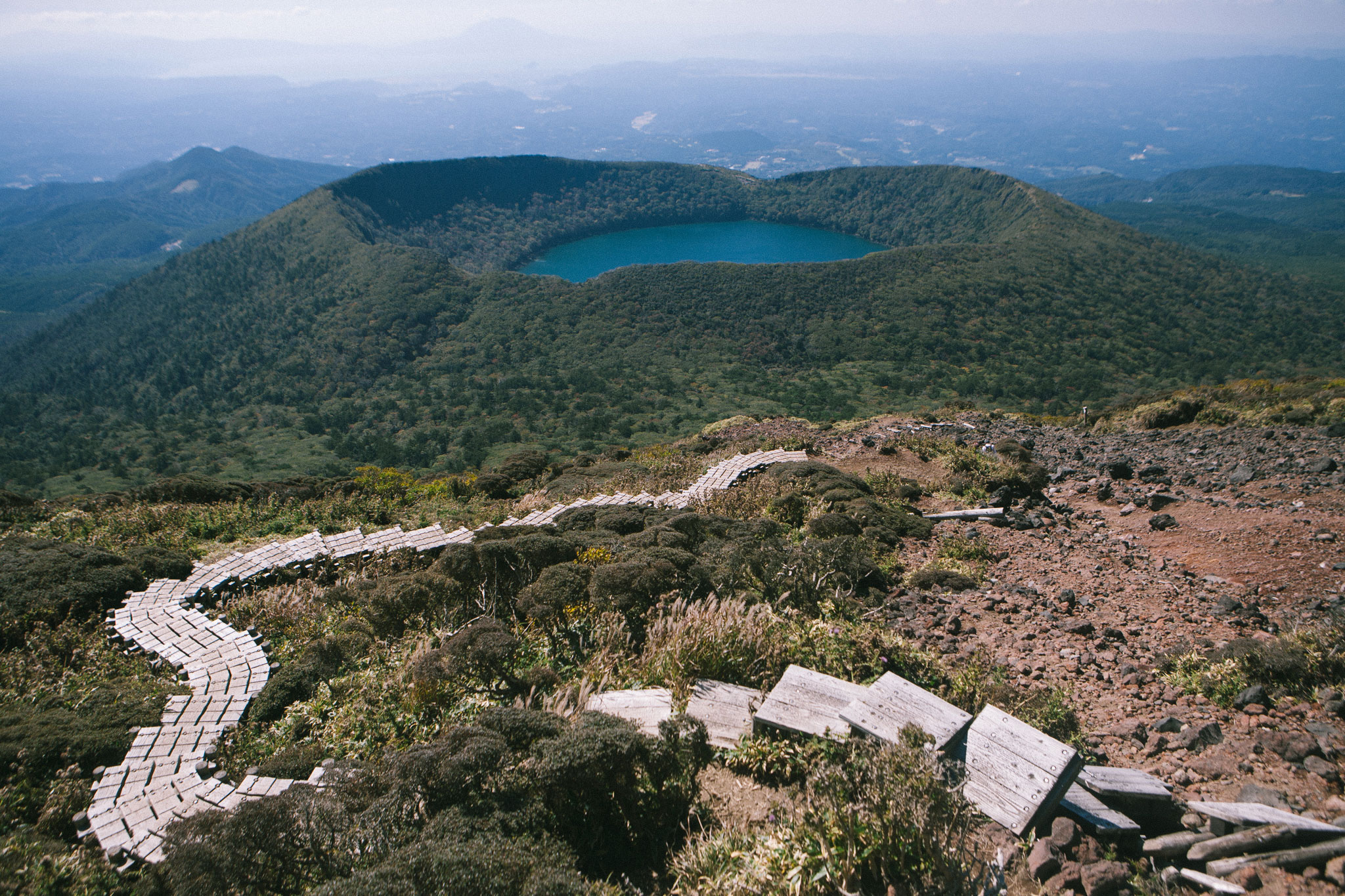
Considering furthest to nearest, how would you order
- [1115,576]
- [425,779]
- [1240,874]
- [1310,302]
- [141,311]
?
1. [141,311]
2. [1310,302]
3. [1115,576]
4. [425,779]
5. [1240,874]

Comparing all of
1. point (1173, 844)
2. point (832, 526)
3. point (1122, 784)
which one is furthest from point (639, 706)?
point (832, 526)

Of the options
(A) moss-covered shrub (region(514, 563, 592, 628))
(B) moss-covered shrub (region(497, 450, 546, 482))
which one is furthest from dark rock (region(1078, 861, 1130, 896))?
(B) moss-covered shrub (region(497, 450, 546, 482))

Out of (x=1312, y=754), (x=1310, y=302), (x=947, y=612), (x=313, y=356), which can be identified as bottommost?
(x=313, y=356)

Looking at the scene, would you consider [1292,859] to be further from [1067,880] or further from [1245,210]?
[1245,210]

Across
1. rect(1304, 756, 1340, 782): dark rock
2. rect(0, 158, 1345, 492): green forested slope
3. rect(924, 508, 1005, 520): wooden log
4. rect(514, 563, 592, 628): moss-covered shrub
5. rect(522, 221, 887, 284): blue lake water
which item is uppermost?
rect(1304, 756, 1340, 782): dark rock

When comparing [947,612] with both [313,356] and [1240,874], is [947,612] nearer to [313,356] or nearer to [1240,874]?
[1240,874]

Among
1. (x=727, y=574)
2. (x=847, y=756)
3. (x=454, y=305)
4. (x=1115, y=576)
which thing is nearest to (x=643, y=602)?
(x=727, y=574)

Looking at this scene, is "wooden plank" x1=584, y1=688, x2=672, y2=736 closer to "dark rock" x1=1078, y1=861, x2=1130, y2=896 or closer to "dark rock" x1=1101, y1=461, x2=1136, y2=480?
"dark rock" x1=1078, y1=861, x2=1130, y2=896
